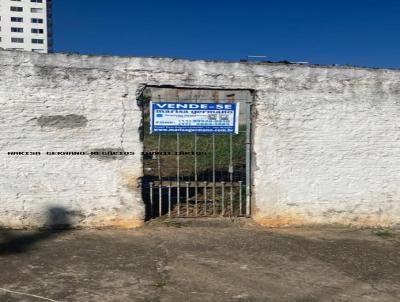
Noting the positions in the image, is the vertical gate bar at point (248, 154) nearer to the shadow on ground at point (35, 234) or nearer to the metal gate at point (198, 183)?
the metal gate at point (198, 183)

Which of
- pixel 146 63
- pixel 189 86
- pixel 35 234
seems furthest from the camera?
pixel 189 86

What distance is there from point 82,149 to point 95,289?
92.4 inches

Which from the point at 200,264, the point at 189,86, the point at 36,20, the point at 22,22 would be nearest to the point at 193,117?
the point at 189,86

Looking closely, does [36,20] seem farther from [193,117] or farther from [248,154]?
[248,154]

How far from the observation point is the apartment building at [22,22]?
6281cm

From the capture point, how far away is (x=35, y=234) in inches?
217

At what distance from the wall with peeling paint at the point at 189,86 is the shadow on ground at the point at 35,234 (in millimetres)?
29

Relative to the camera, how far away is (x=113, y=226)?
5.93 meters

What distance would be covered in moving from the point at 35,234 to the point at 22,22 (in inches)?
2549

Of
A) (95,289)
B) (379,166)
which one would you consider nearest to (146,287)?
(95,289)

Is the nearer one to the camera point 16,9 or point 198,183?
point 198,183

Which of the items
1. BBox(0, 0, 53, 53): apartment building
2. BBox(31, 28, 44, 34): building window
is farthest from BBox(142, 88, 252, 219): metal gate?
BBox(31, 28, 44, 34): building window

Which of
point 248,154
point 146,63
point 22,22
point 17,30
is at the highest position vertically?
point 22,22

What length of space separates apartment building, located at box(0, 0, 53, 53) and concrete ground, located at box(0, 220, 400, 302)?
206 ft
